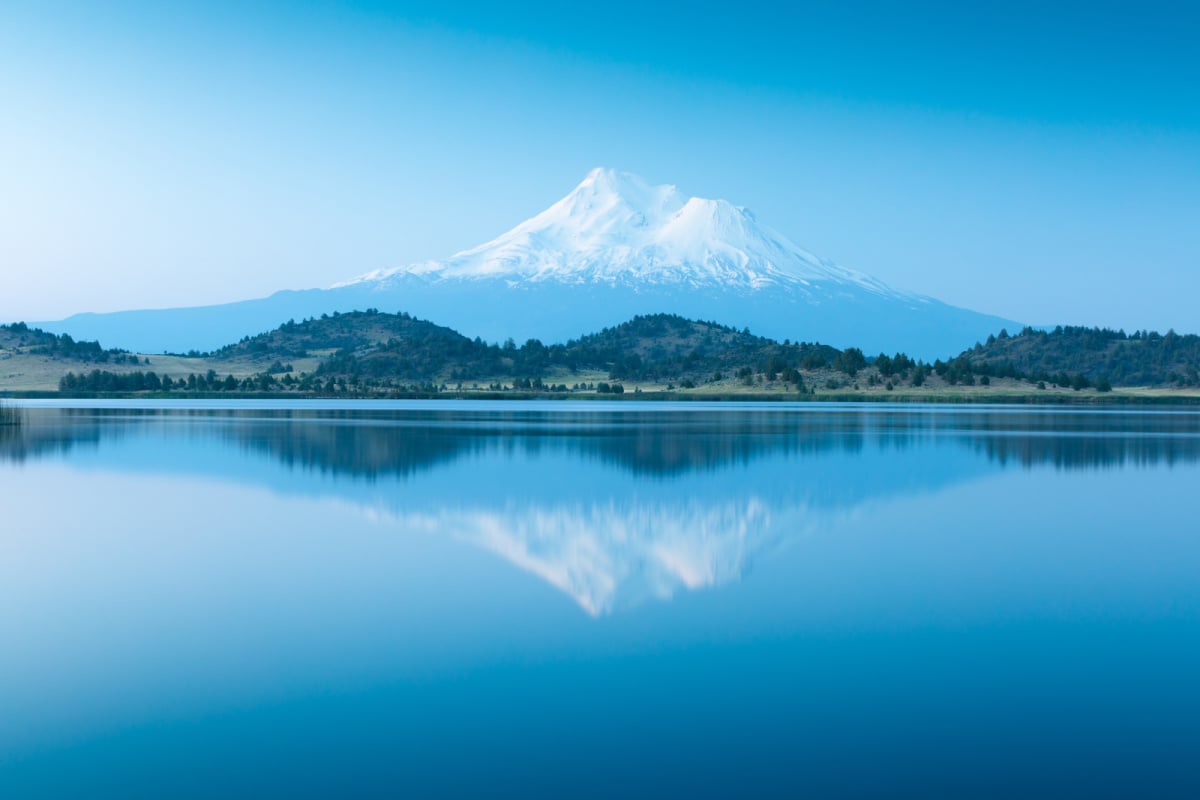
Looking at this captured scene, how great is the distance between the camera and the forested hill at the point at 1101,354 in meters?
160

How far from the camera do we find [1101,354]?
17138 cm

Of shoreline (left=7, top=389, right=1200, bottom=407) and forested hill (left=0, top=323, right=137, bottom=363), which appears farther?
forested hill (left=0, top=323, right=137, bottom=363)

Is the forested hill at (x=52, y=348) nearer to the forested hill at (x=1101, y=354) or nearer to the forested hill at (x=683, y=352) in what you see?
the forested hill at (x=683, y=352)

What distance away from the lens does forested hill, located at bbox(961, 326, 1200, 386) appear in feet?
527

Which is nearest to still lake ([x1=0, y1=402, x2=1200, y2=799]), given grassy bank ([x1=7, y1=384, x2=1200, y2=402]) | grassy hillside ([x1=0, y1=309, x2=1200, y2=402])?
grassy bank ([x1=7, y1=384, x2=1200, y2=402])

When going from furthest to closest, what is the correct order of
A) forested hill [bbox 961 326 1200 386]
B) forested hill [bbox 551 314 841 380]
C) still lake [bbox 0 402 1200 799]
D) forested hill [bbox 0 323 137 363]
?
forested hill [bbox 961 326 1200 386] → forested hill [bbox 0 323 137 363] → forested hill [bbox 551 314 841 380] → still lake [bbox 0 402 1200 799]

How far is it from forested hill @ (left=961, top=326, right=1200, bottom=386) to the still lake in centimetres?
14144

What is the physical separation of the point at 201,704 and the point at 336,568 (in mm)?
6271

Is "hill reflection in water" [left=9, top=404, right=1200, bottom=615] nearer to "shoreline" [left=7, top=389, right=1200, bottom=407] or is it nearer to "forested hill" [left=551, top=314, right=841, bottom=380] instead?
"shoreline" [left=7, top=389, right=1200, bottom=407]

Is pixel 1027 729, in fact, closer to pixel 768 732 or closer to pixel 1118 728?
pixel 1118 728

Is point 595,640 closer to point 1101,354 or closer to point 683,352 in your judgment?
point 683,352

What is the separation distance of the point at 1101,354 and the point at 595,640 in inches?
7011

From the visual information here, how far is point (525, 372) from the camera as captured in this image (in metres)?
152


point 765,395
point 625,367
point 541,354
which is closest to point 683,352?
point 625,367
